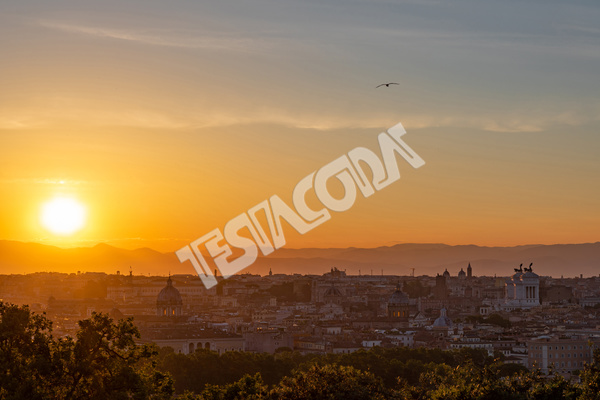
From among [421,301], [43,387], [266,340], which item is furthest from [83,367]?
[421,301]

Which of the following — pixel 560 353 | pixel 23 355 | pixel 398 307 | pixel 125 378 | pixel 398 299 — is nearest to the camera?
pixel 125 378

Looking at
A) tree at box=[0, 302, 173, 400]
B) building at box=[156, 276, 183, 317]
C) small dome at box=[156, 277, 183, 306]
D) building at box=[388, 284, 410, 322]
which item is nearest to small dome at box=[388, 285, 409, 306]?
building at box=[388, 284, 410, 322]

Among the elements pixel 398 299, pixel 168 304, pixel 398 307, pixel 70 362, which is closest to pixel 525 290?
pixel 398 299

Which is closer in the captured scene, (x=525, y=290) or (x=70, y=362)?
(x=70, y=362)

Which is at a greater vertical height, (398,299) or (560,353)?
(398,299)

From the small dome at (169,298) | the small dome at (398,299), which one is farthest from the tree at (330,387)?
the small dome at (398,299)

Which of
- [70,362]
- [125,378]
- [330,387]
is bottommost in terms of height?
[330,387]

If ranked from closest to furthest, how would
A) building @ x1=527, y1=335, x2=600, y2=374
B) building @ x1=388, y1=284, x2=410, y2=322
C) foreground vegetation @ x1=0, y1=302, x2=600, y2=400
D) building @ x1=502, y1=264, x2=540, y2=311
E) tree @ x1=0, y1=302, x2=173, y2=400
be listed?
tree @ x1=0, y1=302, x2=173, y2=400, foreground vegetation @ x1=0, y1=302, x2=600, y2=400, building @ x1=527, y1=335, x2=600, y2=374, building @ x1=388, y1=284, x2=410, y2=322, building @ x1=502, y1=264, x2=540, y2=311

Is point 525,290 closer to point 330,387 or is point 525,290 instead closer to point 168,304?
point 168,304

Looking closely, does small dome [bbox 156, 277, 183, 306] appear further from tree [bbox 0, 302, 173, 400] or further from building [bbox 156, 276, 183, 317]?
tree [bbox 0, 302, 173, 400]

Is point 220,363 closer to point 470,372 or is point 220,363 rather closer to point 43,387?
point 470,372

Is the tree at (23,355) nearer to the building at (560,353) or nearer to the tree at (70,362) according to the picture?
the tree at (70,362)
